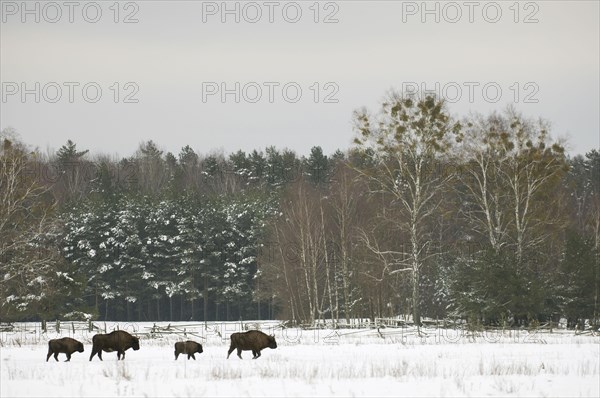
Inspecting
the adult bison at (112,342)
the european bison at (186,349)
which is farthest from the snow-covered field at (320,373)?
the adult bison at (112,342)

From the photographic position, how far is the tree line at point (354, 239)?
40.5 meters

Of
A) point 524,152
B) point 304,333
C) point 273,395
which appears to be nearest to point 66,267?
point 304,333

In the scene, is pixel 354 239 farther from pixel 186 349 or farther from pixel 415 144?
pixel 186 349

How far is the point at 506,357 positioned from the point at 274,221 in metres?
41.7

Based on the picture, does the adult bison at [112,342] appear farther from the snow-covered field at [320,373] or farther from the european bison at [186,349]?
the european bison at [186,349]

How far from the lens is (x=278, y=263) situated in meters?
61.3

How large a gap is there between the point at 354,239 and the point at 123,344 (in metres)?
38.1

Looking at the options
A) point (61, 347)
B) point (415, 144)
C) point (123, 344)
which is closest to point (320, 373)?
point (123, 344)

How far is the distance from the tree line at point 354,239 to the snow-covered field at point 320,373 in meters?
13.5

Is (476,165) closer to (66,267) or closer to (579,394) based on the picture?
(66,267)

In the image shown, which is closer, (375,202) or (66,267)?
(66,267)

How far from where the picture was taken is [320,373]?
60.1 ft

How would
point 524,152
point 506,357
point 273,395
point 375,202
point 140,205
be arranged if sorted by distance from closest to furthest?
point 273,395 < point 506,357 < point 524,152 < point 375,202 < point 140,205

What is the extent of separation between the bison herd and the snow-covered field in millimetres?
349
